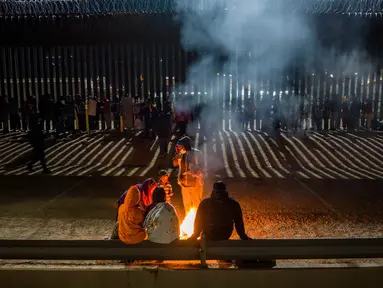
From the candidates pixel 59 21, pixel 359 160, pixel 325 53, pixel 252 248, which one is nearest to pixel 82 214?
pixel 252 248

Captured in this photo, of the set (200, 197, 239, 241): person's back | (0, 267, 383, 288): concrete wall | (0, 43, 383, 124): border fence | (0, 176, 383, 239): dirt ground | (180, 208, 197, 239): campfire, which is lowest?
(0, 176, 383, 239): dirt ground

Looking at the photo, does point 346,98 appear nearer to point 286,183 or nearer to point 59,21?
point 286,183

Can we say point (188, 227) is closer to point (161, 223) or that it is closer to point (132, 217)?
point (132, 217)

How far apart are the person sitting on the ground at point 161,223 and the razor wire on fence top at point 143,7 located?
38.0 feet

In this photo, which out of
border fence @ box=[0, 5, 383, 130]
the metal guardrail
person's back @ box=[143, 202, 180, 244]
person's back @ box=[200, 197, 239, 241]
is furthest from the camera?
border fence @ box=[0, 5, 383, 130]

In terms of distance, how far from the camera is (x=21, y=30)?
1655cm

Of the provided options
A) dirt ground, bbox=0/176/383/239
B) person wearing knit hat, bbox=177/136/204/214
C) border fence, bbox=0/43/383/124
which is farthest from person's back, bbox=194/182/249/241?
border fence, bbox=0/43/383/124

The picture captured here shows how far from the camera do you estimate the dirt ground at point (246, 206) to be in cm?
610

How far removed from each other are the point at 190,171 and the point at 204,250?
2.83 m

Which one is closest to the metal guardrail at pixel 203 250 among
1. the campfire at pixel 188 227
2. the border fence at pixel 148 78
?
the campfire at pixel 188 227

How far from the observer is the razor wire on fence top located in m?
14.9

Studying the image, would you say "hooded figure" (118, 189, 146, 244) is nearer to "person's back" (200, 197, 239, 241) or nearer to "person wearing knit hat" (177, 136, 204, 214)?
"person's back" (200, 197, 239, 241)

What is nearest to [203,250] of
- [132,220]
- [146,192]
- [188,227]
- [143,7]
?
[132,220]

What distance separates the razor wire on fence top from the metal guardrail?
12465 millimetres
